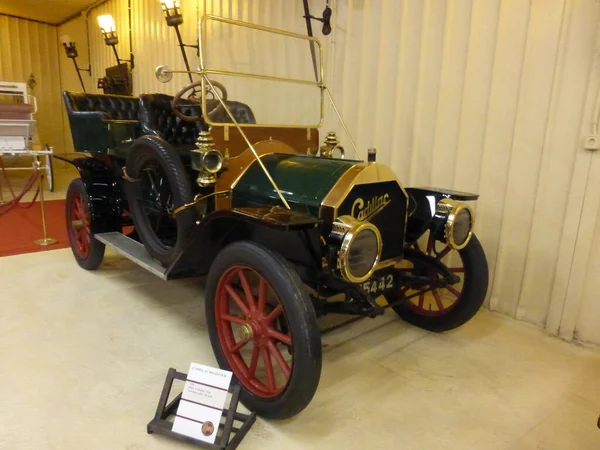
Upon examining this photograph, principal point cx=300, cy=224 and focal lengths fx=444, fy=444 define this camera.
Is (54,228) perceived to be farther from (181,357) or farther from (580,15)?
(580,15)

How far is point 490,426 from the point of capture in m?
1.93

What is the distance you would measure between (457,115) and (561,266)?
123 centimetres

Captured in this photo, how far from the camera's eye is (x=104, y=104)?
441 cm

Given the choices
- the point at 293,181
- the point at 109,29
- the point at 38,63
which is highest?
the point at 109,29

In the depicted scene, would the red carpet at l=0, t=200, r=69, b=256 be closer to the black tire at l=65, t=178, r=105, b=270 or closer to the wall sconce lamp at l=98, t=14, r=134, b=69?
the black tire at l=65, t=178, r=105, b=270

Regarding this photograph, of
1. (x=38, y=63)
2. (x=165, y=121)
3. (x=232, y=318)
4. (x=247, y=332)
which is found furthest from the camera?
(x=38, y=63)

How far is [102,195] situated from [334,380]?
8.05ft

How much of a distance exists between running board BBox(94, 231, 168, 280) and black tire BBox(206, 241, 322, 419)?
81cm

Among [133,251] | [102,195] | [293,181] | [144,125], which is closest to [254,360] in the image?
[293,181]

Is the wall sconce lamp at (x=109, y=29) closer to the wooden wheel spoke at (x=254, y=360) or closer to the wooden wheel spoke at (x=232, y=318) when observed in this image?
the wooden wheel spoke at (x=232, y=318)

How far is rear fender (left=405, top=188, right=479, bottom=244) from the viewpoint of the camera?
8.33ft

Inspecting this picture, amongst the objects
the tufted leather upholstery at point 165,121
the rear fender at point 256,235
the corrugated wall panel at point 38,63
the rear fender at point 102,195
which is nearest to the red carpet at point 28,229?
the rear fender at point 102,195

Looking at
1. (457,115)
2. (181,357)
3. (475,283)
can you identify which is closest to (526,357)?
(475,283)

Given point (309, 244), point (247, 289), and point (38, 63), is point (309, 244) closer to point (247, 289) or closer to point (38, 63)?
point (247, 289)
